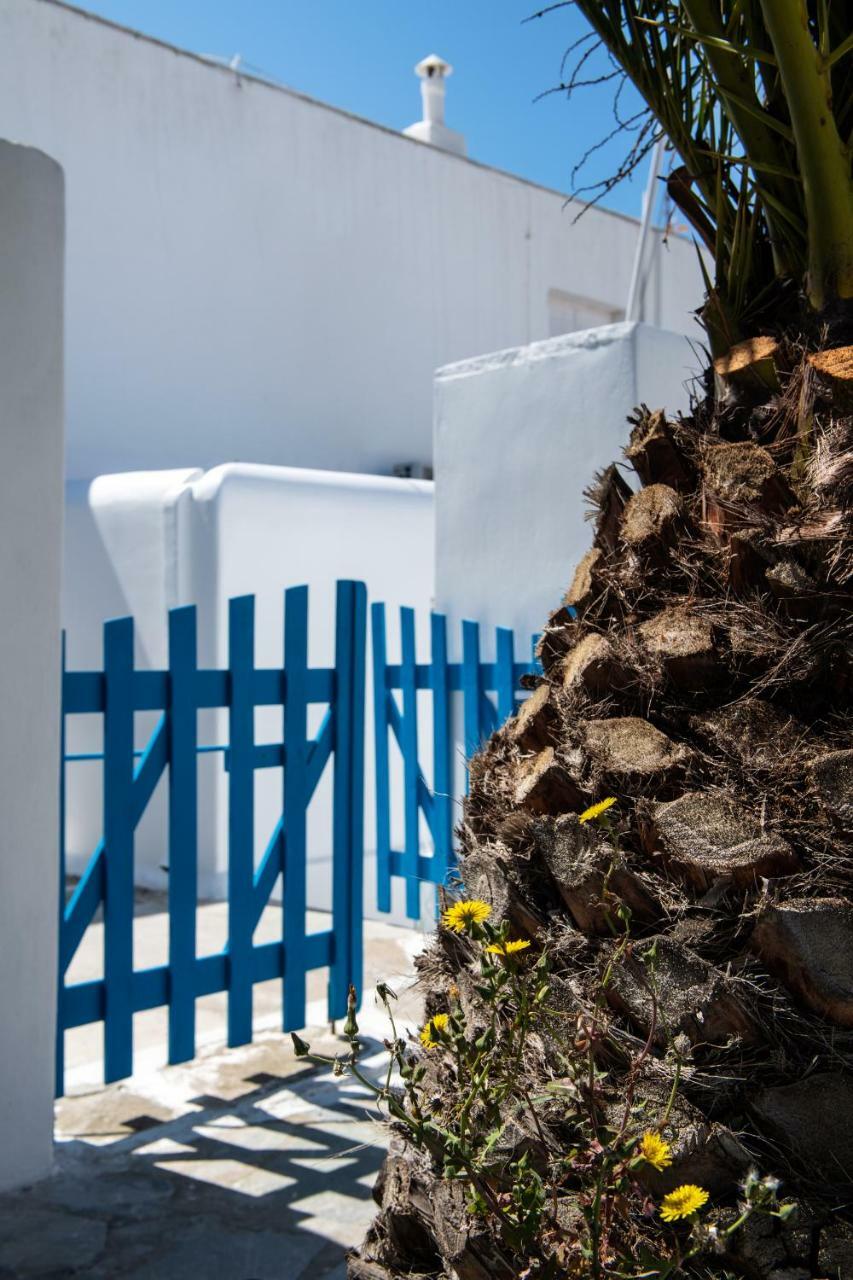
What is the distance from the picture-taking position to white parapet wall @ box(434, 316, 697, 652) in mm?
5398

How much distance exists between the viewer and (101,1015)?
12.9ft

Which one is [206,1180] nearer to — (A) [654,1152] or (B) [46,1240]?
(B) [46,1240]

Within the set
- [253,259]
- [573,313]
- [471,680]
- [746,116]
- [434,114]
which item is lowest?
[471,680]

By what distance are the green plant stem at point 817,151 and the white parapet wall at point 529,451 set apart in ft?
10.8

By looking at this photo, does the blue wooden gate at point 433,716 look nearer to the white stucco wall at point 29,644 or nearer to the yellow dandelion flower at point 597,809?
the white stucco wall at point 29,644

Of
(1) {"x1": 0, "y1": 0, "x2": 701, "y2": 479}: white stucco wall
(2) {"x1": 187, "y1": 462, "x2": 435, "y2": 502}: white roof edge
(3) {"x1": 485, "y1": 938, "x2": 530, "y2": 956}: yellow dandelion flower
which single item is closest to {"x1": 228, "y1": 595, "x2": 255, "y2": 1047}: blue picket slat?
(2) {"x1": 187, "y1": 462, "x2": 435, "y2": 502}: white roof edge

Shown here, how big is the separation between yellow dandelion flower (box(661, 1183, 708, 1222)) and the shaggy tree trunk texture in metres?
0.10

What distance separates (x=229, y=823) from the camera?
4.42 m

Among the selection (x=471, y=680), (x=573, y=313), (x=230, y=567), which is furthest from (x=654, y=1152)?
(x=573, y=313)

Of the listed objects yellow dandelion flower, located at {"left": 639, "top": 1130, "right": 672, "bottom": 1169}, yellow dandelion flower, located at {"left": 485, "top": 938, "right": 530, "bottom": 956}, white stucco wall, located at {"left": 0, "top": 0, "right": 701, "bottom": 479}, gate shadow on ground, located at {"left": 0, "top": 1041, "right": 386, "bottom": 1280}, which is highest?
white stucco wall, located at {"left": 0, "top": 0, "right": 701, "bottom": 479}

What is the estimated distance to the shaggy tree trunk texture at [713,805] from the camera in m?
1.53

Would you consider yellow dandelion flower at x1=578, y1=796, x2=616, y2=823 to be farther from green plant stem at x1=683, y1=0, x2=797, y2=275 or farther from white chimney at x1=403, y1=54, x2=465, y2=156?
white chimney at x1=403, y1=54, x2=465, y2=156

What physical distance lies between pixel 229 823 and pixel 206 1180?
1.24 metres

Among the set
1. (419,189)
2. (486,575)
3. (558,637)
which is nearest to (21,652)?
(558,637)
